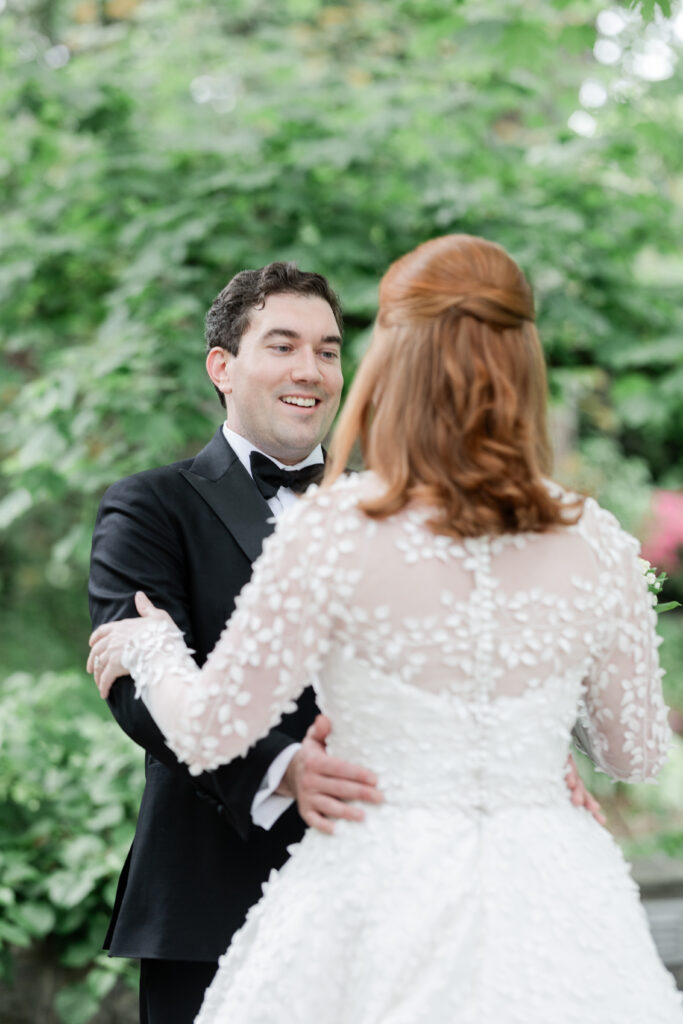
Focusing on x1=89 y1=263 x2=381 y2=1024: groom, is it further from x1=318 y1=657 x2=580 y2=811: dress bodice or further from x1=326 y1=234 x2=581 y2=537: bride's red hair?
x1=326 y1=234 x2=581 y2=537: bride's red hair

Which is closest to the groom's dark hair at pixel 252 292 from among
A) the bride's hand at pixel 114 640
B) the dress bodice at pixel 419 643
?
the bride's hand at pixel 114 640

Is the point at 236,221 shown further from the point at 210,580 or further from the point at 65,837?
the point at 210,580

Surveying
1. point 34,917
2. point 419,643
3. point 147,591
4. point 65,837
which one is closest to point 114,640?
point 147,591

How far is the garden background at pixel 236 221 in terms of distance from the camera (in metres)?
4.19

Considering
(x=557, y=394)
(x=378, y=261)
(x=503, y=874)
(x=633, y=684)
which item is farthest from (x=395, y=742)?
(x=557, y=394)

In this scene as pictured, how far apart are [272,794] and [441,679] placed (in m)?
0.47

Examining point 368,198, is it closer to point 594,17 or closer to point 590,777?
point 594,17

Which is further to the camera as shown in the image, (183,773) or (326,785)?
(183,773)

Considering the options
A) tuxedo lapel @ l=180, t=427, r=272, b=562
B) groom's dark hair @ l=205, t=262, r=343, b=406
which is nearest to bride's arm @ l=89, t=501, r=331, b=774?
tuxedo lapel @ l=180, t=427, r=272, b=562

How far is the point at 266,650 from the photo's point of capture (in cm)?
166

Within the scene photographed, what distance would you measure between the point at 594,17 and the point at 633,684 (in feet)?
16.3

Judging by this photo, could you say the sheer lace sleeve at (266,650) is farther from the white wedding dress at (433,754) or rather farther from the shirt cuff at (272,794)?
the shirt cuff at (272,794)

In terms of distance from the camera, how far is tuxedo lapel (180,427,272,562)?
2.36m

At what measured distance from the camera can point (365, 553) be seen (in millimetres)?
1660
